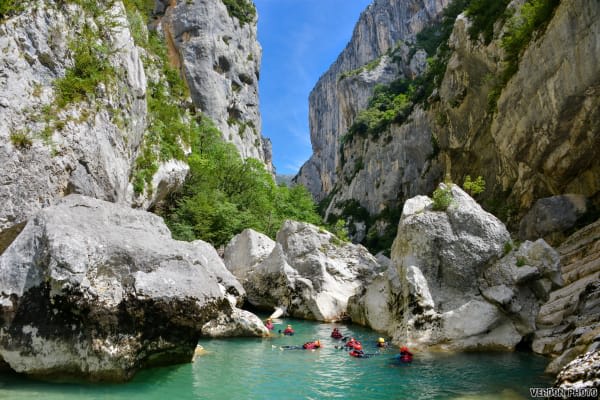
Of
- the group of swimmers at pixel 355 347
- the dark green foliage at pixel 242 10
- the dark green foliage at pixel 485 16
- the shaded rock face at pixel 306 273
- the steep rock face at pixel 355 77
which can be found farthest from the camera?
the steep rock face at pixel 355 77

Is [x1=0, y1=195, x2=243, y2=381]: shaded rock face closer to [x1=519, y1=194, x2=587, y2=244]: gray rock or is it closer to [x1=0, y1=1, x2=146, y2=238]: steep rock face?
[x1=0, y1=1, x2=146, y2=238]: steep rock face

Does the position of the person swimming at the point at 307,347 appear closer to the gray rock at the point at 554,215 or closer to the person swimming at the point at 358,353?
the person swimming at the point at 358,353

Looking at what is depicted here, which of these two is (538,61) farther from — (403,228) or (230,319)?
(230,319)

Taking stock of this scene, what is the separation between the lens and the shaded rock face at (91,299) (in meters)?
8.17

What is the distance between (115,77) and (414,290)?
1213cm

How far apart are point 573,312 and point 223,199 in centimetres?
2351

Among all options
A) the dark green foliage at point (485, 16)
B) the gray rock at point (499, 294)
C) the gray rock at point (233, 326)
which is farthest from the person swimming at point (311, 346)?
the dark green foliage at point (485, 16)

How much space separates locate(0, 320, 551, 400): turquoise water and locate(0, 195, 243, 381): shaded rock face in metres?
0.46

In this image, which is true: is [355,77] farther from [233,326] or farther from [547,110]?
[233,326]

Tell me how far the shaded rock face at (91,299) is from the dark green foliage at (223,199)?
16.2 metres

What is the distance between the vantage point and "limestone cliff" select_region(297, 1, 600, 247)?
18.9m

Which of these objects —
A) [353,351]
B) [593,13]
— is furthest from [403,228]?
[593,13]

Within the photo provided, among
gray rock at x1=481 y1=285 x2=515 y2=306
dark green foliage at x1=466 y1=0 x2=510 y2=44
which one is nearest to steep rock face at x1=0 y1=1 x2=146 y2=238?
gray rock at x1=481 y1=285 x2=515 y2=306

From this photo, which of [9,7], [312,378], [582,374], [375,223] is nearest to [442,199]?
[312,378]
